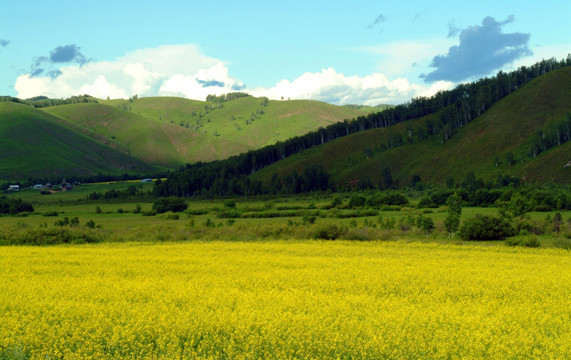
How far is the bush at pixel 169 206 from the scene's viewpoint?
10744cm

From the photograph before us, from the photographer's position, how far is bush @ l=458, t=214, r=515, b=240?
51875mm

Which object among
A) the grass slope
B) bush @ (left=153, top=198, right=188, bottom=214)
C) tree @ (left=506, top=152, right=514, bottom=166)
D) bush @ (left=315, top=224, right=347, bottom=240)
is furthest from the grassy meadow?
the grass slope

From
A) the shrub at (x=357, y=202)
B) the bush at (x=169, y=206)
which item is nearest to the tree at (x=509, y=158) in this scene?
the shrub at (x=357, y=202)

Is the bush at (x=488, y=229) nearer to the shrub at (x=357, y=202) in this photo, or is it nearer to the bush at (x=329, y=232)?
the bush at (x=329, y=232)

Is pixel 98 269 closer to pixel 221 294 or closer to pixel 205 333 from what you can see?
pixel 221 294

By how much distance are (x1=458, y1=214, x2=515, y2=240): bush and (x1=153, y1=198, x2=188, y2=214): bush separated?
6974cm

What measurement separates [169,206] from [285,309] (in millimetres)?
92342

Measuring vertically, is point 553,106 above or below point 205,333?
above

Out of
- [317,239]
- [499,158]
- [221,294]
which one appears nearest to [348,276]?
[221,294]

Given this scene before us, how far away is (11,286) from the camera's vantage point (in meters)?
24.5

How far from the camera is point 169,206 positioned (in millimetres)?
108812

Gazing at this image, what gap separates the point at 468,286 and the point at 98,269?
2072 centimetres

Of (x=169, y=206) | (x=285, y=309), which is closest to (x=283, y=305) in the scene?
(x=285, y=309)

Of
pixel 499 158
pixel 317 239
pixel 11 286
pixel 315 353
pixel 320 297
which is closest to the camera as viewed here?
pixel 315 353
